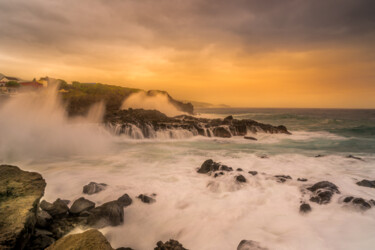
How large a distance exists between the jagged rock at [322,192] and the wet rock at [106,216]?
17.7 ft

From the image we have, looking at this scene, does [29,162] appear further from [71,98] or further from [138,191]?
[71,98]

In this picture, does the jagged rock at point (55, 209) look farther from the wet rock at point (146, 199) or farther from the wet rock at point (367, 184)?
the wet rock at point (367, 184)

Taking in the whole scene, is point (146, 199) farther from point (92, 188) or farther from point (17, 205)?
point (17, 205)

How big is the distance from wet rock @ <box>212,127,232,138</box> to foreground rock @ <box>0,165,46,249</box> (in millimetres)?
17647

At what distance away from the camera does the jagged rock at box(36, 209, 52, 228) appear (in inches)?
164

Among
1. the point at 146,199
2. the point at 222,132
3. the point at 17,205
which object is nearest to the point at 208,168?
the point at 146,199

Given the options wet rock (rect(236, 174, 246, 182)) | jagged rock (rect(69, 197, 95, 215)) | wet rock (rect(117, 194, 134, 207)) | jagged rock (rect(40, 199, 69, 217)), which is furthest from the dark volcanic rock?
jagged rock (rect(40, 199, 69, 217))

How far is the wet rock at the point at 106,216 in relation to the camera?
4.61 metres

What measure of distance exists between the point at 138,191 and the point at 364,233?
19.4ft

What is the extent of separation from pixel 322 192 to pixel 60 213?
7.16 meters

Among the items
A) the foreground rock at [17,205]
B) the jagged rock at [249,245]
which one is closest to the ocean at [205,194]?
the jagged rock at [249,245]

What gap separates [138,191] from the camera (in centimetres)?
668

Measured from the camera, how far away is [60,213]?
15.8 feet

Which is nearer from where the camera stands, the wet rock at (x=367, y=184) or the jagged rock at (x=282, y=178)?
the wet rock at (x=367, y=184)
